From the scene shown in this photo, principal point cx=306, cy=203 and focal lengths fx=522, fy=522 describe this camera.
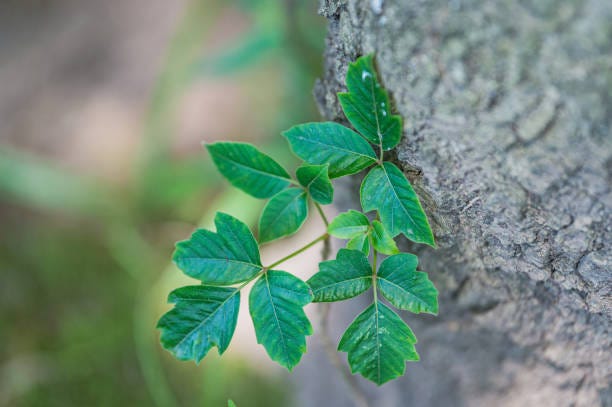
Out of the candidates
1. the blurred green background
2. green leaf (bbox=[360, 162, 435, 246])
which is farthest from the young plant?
the blurred green background

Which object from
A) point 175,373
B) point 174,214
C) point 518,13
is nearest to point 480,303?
point 518,13

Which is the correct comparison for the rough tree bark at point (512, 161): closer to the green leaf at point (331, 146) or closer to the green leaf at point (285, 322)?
the green leaf at point (331, 146)


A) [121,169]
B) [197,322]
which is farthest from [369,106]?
[121,169]

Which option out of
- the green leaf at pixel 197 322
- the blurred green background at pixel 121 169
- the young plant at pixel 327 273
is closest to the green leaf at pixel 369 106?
the young plant at pixel 327 273

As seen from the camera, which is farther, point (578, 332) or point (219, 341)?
point (578, 332)

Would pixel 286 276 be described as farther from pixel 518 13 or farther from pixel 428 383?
pixel 428 383
